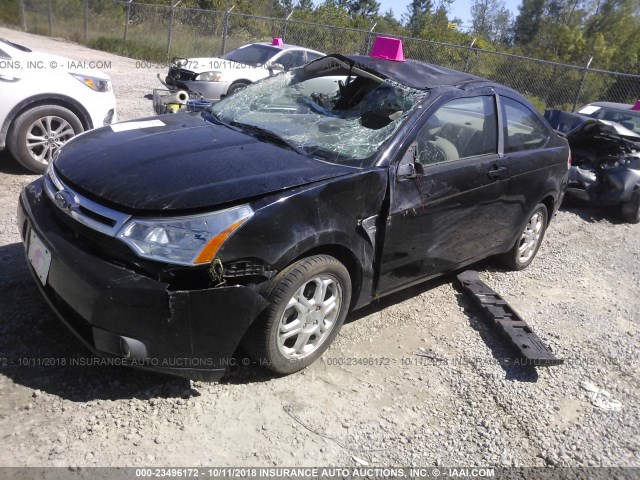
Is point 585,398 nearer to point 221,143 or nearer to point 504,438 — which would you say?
point 504,438

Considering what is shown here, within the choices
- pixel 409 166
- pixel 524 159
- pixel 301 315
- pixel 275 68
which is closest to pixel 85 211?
pixel 301 315

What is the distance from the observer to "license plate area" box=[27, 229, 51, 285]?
2783 millimetres

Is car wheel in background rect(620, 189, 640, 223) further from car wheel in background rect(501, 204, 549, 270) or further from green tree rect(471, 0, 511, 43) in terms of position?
green tree rect(471, 0, 511, 43)

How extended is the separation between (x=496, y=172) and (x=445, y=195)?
0.69 m

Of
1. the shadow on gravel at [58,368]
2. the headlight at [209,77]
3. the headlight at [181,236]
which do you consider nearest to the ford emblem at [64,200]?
the headlight at [181,236]

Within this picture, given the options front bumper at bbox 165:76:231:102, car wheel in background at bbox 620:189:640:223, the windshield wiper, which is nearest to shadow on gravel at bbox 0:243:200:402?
the windshield wiper

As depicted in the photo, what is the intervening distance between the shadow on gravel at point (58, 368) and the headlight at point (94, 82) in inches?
127

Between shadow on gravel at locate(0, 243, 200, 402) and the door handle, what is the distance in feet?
8.49

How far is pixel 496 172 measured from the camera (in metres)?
4.16

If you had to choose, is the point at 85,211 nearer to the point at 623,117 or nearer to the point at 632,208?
the point at 632,208

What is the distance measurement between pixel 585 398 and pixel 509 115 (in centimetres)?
220

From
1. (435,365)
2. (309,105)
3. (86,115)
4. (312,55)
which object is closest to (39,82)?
(86,115)

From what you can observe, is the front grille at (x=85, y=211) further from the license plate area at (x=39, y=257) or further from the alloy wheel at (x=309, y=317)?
the alloy wheel at (x=309, y=317)

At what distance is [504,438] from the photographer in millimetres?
3037
